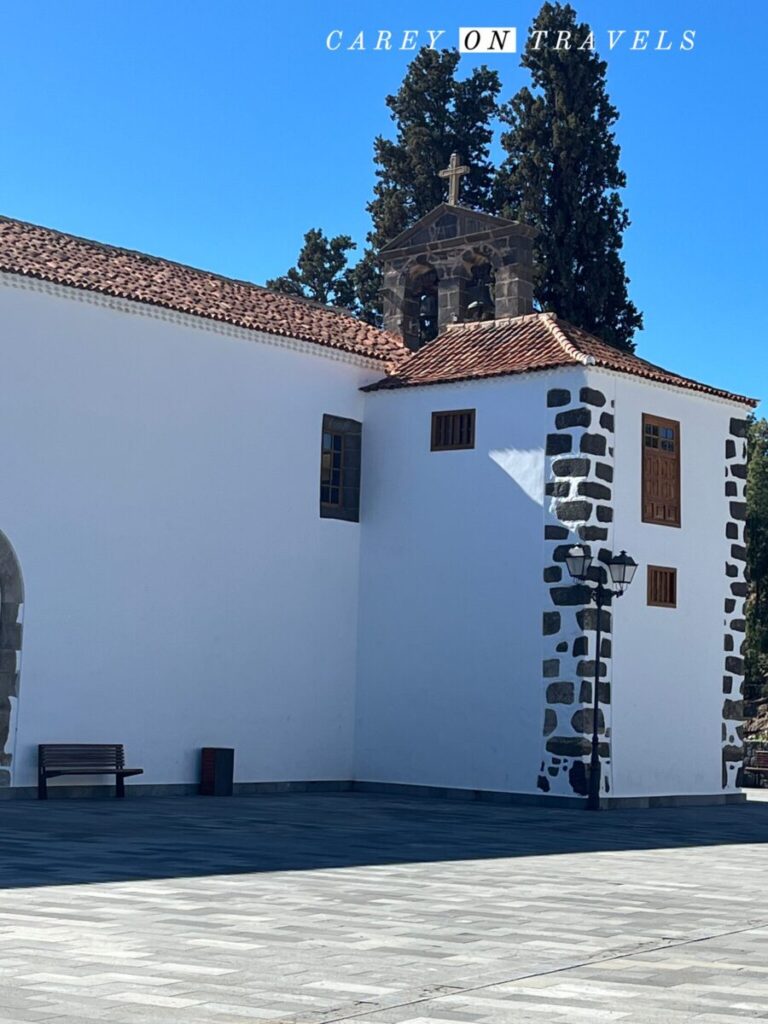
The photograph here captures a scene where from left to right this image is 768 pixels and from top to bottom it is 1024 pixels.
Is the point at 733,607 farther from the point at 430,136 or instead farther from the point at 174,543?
the point at 430,136

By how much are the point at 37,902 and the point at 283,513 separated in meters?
10.6

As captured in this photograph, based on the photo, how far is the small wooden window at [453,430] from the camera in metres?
17.9

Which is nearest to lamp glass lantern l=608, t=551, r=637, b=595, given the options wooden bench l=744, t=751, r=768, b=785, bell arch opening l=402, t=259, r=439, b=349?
bell arch opening l=402, t=259, r=439, b=349

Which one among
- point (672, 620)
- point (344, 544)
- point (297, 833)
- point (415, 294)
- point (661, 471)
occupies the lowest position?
point (297, 833)

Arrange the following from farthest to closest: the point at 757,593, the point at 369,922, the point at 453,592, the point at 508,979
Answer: the point at 757,593 → the point at 453,592 → the point at 369,922 → the point at 508,979

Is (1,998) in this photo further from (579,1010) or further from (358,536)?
(358,536)

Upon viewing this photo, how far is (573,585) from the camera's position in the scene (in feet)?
54.4

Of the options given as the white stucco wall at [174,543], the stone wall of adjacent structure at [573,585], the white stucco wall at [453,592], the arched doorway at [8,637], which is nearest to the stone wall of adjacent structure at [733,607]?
the stone wall of adjacent structure at [573,585]

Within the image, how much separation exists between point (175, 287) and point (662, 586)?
21.5ft

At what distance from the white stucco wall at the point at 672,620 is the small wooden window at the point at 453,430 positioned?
1.72 meters

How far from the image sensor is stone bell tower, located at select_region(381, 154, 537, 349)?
20.0m

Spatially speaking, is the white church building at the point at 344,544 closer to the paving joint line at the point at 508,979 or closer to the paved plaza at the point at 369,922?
the paved plaza at the point at 369,922

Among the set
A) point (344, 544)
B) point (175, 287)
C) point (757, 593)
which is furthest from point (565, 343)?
point (757, 593)

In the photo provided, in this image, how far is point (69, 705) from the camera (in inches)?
610
